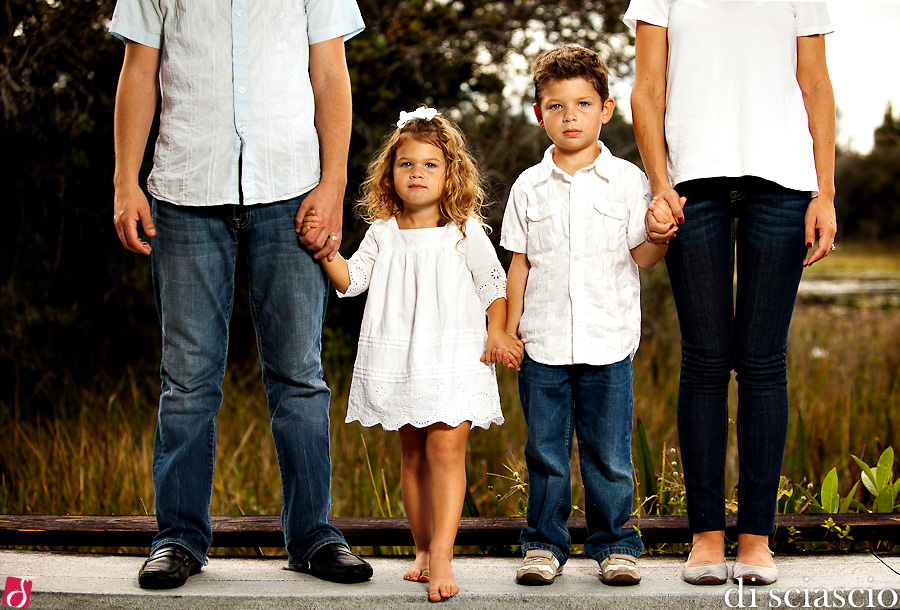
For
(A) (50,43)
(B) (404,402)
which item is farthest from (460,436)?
(A) (50,43)

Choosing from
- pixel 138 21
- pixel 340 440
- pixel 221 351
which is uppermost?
pixel 138 21

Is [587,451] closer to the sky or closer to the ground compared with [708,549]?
closer to the sky

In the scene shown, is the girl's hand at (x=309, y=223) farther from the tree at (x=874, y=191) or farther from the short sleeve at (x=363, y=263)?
the tree at (x=874, y=191)

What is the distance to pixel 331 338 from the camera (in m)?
5.45

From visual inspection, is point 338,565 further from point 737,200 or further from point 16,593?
point 737,200

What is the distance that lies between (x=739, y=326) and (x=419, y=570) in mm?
1122

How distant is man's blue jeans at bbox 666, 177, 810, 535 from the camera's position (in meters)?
2.27

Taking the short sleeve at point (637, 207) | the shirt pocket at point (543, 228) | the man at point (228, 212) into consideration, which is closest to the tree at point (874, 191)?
the short sleeve at point (637, 207)

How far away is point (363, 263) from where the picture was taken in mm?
2514

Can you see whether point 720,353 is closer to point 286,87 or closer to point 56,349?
point 286,87

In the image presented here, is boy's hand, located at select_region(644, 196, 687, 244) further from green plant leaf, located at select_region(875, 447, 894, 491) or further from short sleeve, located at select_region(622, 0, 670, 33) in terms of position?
green plant leaf, located at select_region(875, 447, 894, 491)

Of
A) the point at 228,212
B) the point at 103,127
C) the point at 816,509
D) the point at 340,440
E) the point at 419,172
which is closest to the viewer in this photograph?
the point at 228,212

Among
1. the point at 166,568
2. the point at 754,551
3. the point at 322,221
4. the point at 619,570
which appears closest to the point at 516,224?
the point at 322,221

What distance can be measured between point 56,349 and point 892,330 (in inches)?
235
